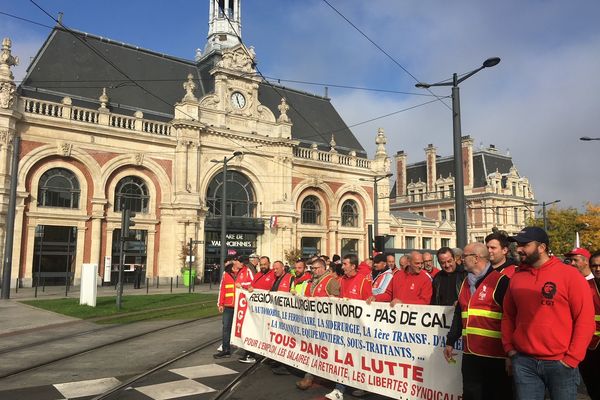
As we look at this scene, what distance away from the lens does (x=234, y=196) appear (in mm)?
36438

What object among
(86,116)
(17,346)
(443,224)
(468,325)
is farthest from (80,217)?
(443,224)

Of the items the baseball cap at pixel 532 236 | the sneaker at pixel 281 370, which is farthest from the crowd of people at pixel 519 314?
the sneaker at pixel 281 370

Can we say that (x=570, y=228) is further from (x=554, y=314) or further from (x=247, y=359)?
(x=554, y=314)

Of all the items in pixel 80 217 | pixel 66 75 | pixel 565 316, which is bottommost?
pixel 565 316

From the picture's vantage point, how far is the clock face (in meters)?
36.9

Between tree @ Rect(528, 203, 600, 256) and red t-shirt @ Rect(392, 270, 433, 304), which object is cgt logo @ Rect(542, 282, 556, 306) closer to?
red t-shirt @ Rect(392, 270, 433, 304)

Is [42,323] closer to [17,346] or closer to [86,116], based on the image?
[17,346]

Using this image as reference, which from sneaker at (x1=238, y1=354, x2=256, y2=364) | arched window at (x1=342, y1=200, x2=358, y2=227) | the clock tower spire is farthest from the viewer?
arched window at (x1=342, y1=200, x2=358, y2=227)

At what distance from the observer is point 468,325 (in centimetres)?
448

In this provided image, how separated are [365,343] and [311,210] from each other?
113 ft

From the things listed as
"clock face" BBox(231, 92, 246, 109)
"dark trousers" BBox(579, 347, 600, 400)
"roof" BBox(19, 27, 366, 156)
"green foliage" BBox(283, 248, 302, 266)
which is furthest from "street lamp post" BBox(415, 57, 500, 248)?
"clock face" BBox(231, 92, 246, 109)

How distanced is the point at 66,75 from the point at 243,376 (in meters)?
30.7

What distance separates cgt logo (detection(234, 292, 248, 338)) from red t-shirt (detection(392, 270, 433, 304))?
3.45m

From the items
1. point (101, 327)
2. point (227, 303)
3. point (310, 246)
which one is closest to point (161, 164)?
point (310, 246)
